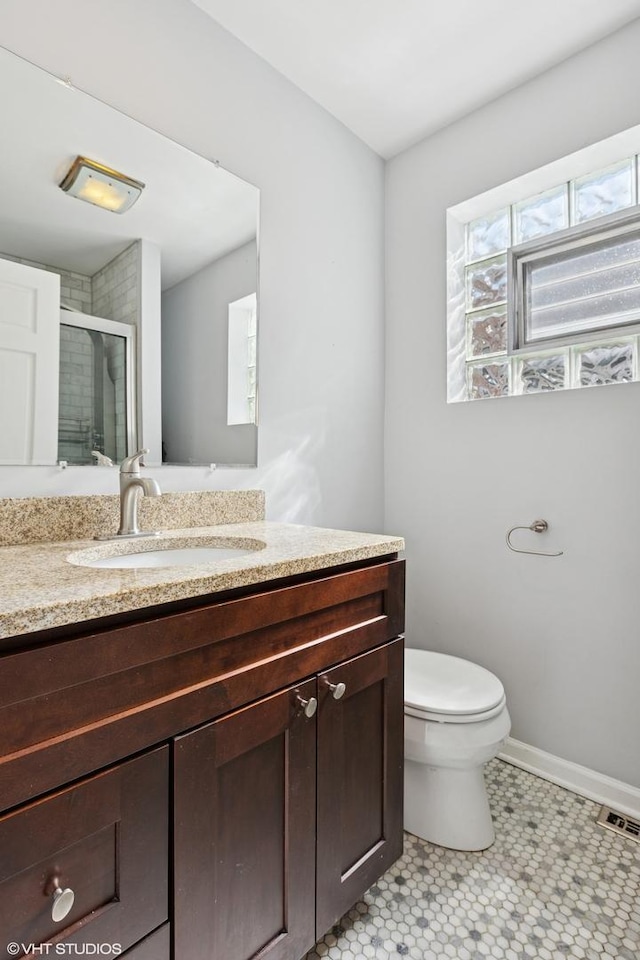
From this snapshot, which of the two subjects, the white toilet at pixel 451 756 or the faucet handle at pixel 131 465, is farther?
the white toilet at pixel 451 756

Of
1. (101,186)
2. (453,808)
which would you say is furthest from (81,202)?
(453,808)

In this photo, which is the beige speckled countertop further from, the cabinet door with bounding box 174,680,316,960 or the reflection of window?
the reflection of window

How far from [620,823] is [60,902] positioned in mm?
1600

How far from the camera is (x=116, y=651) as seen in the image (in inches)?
26.5

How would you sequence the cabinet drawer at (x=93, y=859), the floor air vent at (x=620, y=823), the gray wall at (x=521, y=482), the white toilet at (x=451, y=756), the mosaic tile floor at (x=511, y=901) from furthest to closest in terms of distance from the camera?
the gray wall at (x=521, y=482), the floor air vent at (x=620, y=823), the white toilet at (x=451, y=756), the mosaic tile floor at (x=511, y=901), the cabinet drawer at (x=93, y=859)

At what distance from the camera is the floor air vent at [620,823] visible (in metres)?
1.43

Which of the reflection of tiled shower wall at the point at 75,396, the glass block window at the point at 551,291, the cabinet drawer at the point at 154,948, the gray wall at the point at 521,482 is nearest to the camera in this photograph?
the cabinet drawer at the point at 154,948

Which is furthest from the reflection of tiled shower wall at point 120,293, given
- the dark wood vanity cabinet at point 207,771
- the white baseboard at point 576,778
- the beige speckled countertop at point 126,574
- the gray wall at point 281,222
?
the white baseboard at point 576,778

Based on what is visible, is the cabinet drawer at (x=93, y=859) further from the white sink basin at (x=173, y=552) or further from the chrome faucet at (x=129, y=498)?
the chrome faucet at (x=129, y=498)

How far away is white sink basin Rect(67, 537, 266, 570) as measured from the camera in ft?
3.75

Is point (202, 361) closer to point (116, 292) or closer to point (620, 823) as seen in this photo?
point (116, 292)

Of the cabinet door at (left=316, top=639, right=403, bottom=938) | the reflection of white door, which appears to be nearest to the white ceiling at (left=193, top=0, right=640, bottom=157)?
the reflection of white door

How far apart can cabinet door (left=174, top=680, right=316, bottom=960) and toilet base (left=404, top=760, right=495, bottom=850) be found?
0.56 metres

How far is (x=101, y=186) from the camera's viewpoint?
126cm
